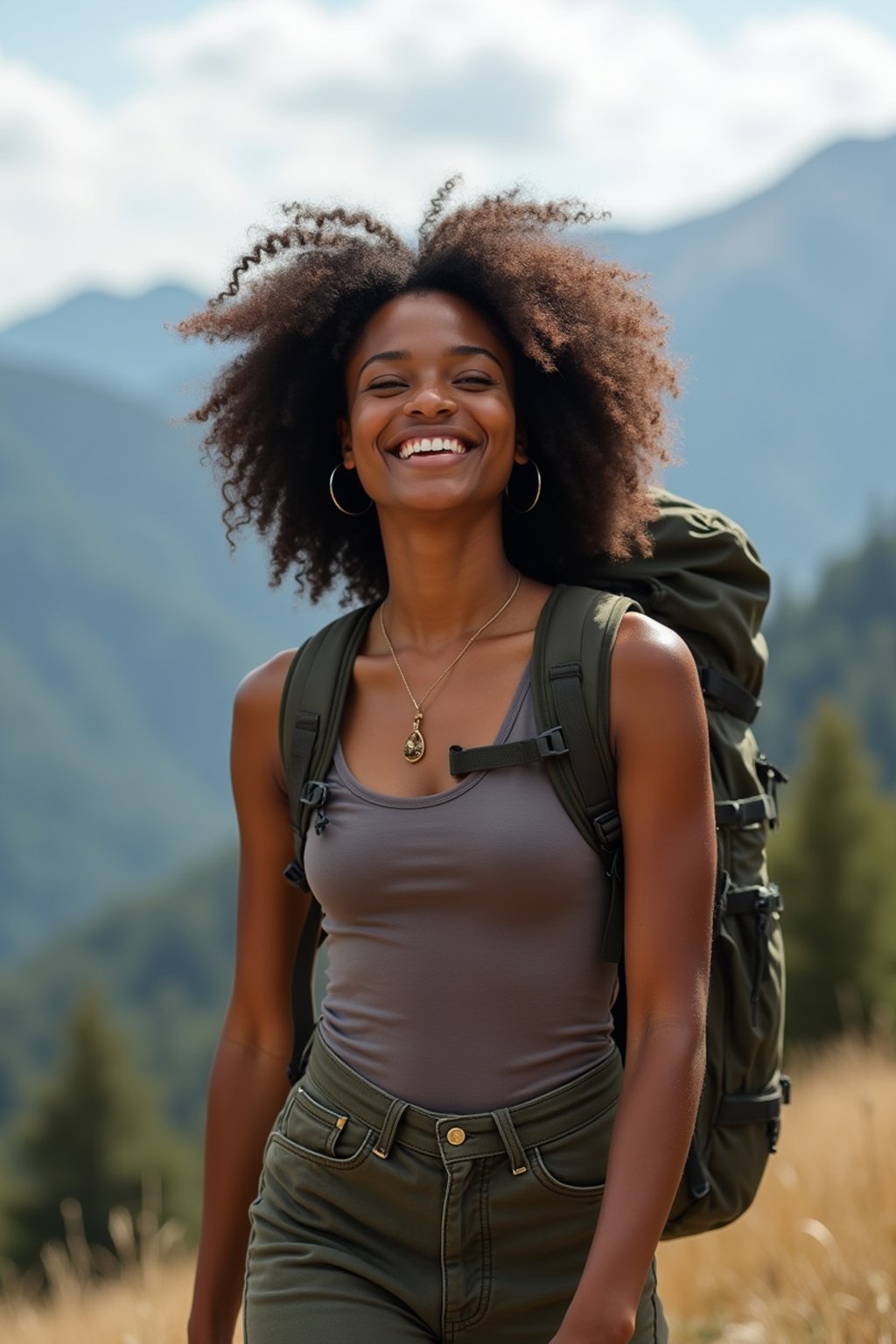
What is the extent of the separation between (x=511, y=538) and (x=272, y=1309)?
1.50m

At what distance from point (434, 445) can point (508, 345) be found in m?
0.30

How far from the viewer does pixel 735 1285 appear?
5582 millimetres

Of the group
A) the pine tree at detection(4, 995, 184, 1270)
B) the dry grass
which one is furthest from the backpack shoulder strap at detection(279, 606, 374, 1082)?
the pine tree at detection(4, 995, 184, 1270)

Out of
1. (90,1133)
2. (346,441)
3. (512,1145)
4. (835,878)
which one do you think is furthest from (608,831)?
(90,1133)

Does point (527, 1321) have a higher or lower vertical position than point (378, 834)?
lower

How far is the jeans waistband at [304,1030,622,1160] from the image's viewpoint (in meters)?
2.76

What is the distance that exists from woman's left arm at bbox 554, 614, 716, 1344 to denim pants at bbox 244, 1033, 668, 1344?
0.14m

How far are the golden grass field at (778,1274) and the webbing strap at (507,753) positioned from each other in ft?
5.51

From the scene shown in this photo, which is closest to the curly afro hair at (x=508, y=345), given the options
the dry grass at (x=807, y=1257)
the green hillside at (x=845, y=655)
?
the dry grass at (x=807, y=1257)

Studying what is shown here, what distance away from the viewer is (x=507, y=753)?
9.22 feet

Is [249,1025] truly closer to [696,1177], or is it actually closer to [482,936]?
[482,936]

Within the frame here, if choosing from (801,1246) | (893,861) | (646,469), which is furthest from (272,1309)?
(893,861)

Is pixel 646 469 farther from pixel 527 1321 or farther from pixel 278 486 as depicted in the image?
pixel 527 1321

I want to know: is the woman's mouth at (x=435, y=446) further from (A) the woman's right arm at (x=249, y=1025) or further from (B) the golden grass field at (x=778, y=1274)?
(B) the golden grass field at (x=778, y=1274)
